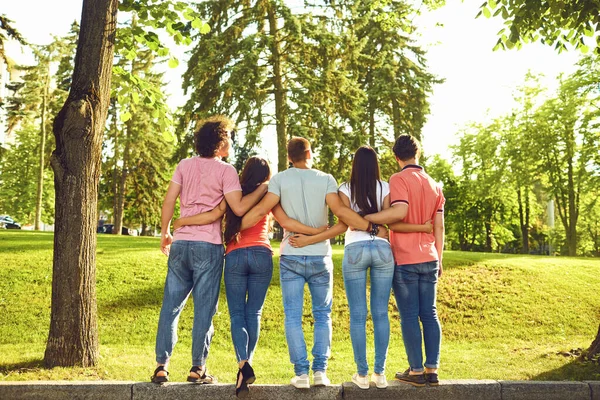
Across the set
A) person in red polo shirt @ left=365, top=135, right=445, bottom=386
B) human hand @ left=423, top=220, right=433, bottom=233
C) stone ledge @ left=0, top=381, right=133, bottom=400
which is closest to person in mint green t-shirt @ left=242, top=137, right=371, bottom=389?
person in red polo shirt @ left=365, top=135, right=445, bottom=386

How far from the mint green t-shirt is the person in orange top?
10 centimetres

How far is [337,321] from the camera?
1154cm

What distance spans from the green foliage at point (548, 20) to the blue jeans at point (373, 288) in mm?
5267

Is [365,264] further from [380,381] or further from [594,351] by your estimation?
[594,351]

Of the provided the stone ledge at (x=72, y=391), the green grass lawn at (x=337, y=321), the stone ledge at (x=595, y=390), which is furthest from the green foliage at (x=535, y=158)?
the stone ledge at (x=72, y=391)

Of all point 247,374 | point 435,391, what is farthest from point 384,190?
point 247,374

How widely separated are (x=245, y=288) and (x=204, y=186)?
1.06 metres

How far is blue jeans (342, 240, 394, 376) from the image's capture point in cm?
545

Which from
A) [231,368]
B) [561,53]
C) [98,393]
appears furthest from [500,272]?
[98,393]

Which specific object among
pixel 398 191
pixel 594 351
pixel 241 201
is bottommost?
pixel 594 351

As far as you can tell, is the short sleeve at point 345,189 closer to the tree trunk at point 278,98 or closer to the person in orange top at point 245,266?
the person in orange top at point 245,266

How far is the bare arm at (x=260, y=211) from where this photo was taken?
5.49m

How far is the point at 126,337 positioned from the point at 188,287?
5.05 metres

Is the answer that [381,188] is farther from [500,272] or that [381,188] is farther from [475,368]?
[500,272]
